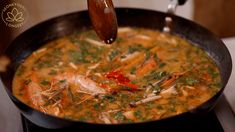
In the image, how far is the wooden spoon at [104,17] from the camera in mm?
1376

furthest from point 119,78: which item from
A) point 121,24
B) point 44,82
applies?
point 121,24

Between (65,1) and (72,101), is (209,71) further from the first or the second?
(65,1)

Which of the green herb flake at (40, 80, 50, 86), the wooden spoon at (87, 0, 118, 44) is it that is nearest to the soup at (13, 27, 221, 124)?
the green herb flake at (40, 80, 50, 86)

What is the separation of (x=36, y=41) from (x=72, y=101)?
0.50 meters

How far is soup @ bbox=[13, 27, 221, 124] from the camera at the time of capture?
62.1 inches

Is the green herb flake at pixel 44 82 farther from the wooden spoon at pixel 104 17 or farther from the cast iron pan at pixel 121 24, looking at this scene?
the wooden spoon at pixel 104 17

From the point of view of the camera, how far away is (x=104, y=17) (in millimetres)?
1402

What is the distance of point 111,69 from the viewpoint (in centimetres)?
184

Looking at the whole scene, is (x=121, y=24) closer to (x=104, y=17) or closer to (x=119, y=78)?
(x=119, y=78)

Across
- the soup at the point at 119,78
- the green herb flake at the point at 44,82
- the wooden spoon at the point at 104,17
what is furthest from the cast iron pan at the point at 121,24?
the wooden spoon at the point at 104,17

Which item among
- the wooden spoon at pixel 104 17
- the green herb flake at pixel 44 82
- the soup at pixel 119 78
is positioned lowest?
the soup at pixel 119 78

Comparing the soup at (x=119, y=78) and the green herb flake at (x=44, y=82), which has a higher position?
the green herb flake at (x=44, y=82)

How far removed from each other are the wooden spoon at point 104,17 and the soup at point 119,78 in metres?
0.29

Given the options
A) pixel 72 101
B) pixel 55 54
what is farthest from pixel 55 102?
pixel 55 54
